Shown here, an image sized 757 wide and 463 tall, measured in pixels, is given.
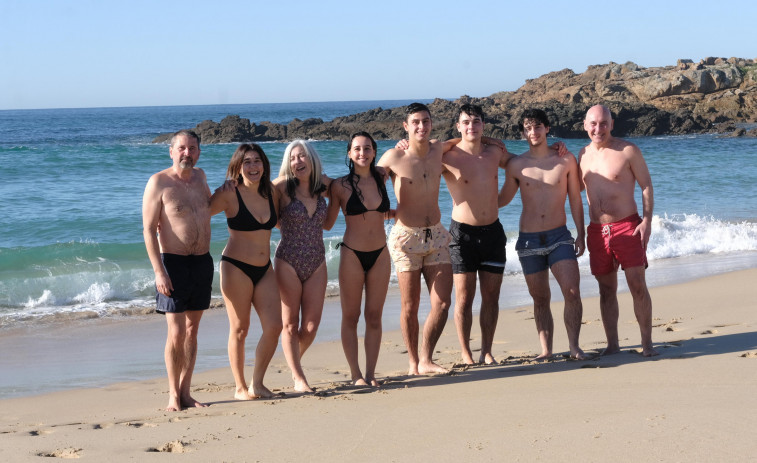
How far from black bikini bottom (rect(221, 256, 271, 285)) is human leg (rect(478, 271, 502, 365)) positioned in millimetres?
1770

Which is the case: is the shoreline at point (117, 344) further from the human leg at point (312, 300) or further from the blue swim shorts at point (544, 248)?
the human leg at point (312, 300)

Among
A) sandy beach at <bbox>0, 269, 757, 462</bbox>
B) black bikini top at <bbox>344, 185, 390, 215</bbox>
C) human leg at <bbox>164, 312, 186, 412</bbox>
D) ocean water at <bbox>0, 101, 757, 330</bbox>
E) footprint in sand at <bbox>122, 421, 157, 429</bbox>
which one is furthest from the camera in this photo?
ocean water at <bbox>0, 101, 757, 330</bbox>

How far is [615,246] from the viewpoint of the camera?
6.02 metres

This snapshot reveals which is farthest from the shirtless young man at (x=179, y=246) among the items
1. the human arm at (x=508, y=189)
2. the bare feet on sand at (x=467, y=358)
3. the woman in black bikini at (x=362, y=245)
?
the human arm at (x=508, y=189)

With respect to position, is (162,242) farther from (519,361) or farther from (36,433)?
(519,361)

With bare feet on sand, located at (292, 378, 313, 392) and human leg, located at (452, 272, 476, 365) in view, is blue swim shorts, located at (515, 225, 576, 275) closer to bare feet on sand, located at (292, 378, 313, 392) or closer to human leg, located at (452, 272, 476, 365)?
human leg, located at (452, 272, 476, 365)

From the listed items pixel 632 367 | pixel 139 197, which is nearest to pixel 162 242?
pixel 632 367

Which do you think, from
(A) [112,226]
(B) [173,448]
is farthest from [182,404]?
(A) [112,226]

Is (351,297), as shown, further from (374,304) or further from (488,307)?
(488,307)

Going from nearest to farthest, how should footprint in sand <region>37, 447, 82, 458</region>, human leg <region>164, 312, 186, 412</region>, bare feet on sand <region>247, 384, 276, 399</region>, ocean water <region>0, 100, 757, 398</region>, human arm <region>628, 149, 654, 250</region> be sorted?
footprint in sand <region>37, 447, 82, 458</region>
human leg <region>164, 312, 186, 412</region>
bare feet on sand <region>247, 384, 276, 399</region>
human arm <region>628, 149, 654, 250</region>
ocean water <region>0, 100, 757, 398</region>

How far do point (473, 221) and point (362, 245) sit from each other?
3.49 ft

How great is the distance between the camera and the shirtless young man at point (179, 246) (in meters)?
5.09

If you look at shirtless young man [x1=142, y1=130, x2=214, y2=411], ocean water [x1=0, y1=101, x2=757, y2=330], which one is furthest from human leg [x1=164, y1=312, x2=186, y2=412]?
ocean water [x1=0, y1=101, x2=757, y2=330]

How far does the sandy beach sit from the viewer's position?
4078 mm
